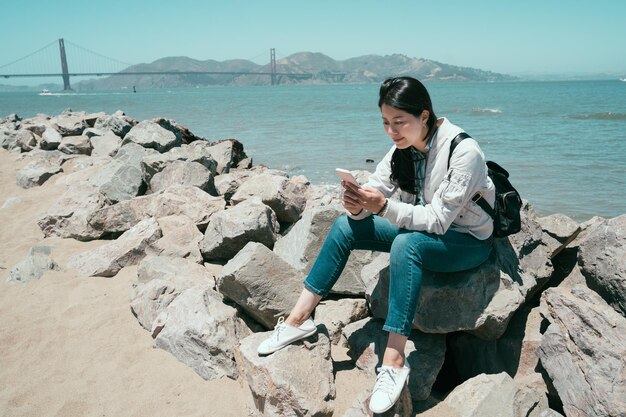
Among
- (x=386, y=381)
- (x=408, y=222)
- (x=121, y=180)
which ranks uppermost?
(x=408, y=222)

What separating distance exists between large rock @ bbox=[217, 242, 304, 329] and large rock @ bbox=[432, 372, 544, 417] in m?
1.24

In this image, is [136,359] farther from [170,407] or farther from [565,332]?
[565,332]

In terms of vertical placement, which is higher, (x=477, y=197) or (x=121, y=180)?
(x=477, y=197)

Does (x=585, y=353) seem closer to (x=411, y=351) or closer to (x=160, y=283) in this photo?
(x=411, y=351)

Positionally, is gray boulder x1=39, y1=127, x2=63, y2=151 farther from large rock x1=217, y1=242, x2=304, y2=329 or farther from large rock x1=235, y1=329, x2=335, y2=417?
large rock x1=235, y1=329, x2=335, y2=417

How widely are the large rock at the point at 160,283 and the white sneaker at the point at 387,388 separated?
1.74 metres

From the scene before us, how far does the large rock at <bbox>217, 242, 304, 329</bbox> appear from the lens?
350 centimetres

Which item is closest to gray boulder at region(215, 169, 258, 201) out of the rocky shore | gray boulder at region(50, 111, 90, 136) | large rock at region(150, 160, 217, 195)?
large rock at region(150, 160, 217, 195)

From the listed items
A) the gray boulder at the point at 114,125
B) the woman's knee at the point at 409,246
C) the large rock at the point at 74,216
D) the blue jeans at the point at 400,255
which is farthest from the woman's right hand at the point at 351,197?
the gray boulder at the point at 114,125

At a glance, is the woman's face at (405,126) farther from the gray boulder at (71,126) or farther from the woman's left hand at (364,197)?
the gray boulder at (71,126)

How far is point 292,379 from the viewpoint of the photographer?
287cm

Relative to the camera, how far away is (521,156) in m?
13.1

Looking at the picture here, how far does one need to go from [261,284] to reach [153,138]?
5.99m

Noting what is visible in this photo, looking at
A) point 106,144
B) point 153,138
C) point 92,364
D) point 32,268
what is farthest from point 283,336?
point 106,144
